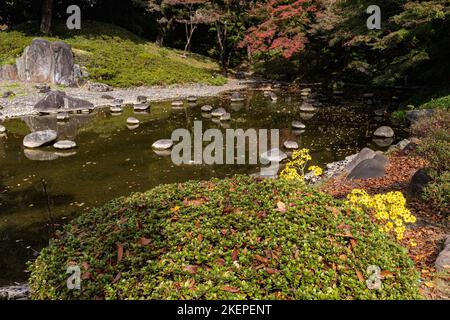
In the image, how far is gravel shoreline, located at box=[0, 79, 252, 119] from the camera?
18.2 meters

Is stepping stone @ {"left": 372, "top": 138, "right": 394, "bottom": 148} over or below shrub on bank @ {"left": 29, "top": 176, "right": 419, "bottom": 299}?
below

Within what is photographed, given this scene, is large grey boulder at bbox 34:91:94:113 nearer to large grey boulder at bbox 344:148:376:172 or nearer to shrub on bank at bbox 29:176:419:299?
large grey boulder at bbox 344:148:376:172

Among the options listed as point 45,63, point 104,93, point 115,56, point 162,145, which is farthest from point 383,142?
point 115,56

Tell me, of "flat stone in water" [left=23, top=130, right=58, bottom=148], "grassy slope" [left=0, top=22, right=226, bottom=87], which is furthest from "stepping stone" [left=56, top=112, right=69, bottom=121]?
"grassy slope" [left=0, top=22, right=226, bottom=87]

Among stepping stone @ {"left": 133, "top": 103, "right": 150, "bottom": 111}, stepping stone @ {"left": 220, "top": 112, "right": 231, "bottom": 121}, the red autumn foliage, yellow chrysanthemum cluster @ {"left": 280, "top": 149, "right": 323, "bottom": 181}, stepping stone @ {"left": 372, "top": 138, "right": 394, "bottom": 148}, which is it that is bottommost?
stepping stone @ {"left": 372, "top": 138, "right": 394, "bottom": 148}

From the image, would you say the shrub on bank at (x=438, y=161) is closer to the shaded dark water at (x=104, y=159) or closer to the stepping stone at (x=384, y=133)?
the shaded dark water at (x=104, y=159)

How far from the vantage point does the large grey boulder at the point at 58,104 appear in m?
18.2

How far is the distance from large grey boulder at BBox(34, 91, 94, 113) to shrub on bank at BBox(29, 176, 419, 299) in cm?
1637

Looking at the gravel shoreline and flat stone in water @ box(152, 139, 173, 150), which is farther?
the gravel shoreline

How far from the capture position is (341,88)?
2580 cm

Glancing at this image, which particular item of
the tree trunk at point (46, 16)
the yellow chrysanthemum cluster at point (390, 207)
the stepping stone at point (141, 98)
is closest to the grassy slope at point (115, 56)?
the tree trunk at point (46, 16)

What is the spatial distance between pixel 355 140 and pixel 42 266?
13.2 m

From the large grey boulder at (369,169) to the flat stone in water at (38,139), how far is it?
1084 cm
